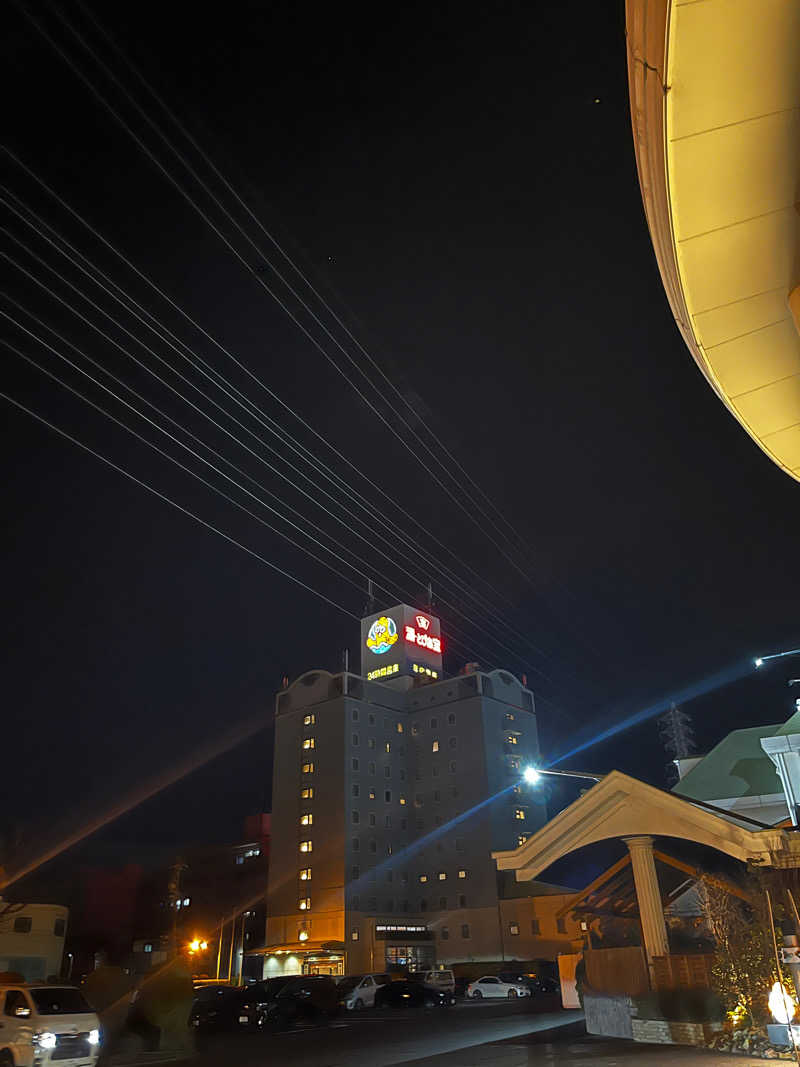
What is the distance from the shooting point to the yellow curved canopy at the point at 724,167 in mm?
4543

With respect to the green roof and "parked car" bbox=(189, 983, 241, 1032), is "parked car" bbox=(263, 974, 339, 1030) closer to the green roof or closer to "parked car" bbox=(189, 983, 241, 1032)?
"parked car" bbox=(189, 983, 241, 1032)

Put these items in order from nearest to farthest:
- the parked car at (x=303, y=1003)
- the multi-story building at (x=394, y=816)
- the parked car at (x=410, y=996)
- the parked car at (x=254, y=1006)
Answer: the parked car at (x=254, y=1006), the parked car at (x=303, y=1003), the parked car at (x=410, y=996), the multi-story building at (x=394, y=816)

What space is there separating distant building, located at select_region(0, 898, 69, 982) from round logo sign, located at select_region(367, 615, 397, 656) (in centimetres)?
5133

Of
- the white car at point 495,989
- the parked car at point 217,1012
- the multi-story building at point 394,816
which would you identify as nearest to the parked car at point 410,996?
the white car at point 495,989

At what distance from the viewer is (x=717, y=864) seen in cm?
1747

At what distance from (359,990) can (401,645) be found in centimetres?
5677

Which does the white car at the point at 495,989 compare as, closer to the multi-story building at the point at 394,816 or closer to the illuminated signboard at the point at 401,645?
the multi-story building at the point at 394,816

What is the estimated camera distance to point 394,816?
7881 centimetres

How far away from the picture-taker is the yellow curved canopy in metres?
4.54

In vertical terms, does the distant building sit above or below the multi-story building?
below

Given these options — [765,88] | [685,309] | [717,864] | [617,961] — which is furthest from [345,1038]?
[765,88]

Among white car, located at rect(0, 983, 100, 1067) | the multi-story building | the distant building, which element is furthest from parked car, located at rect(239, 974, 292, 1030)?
the multi-story building

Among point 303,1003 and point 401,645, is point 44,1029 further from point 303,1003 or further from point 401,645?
point 401,645

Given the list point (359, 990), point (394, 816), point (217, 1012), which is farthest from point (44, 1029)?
point (394, 816)
